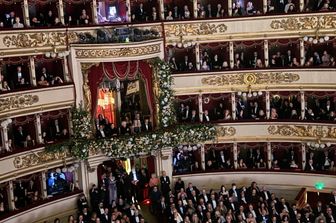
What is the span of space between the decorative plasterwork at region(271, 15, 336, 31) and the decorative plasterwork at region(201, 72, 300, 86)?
2445mm

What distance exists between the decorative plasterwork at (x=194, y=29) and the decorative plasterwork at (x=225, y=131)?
515cm

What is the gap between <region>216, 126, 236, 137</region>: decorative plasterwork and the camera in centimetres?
3188

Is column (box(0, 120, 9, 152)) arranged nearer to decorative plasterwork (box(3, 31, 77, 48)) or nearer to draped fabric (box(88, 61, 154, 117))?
decorative plasterwork (box(3, 31, 77, 48))

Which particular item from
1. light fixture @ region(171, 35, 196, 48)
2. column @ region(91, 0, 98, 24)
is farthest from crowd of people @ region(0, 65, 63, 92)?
light fixture @ region(171, 35, 196, 48)

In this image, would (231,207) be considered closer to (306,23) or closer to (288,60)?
(288,60)

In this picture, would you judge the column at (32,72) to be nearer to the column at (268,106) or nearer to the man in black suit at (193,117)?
the man in black suit at (193,117)

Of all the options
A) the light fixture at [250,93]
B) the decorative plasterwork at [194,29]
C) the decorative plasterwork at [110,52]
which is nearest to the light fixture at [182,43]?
the decorative plasterwork at [194,29]

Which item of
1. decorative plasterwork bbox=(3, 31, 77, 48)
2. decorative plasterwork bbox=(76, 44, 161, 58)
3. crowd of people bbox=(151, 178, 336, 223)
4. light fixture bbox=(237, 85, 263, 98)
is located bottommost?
crowd of people bbox=(151, 178, 336, 223)

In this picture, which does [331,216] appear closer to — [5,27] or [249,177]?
[249,177]

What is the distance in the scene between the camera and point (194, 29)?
31141mm

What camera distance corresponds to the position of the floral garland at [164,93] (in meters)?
30.5

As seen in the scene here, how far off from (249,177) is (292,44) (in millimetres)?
7560

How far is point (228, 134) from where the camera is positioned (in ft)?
105

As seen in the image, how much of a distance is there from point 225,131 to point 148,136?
455cm
